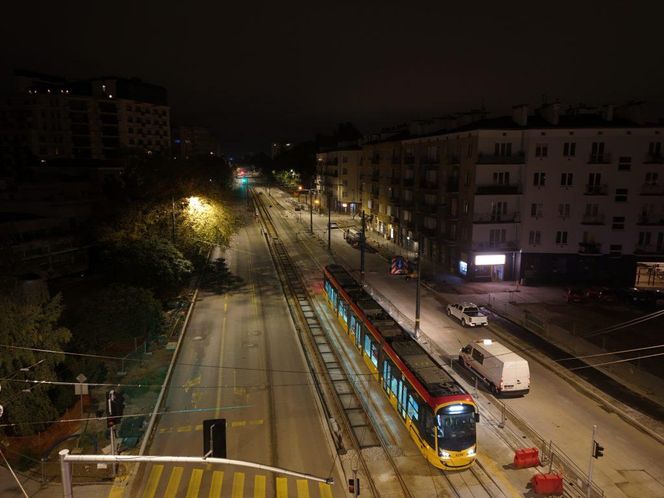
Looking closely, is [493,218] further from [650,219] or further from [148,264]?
[148,264]

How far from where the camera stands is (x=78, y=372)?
24.3 meters

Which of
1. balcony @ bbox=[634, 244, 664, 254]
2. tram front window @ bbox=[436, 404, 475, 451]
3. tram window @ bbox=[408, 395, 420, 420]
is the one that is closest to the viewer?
tram front window @ bbox=[436, 404, 475, 451]

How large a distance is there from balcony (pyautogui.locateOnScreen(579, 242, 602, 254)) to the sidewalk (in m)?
4.88

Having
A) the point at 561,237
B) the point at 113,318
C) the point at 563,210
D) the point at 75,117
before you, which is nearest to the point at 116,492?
the point at 113,318

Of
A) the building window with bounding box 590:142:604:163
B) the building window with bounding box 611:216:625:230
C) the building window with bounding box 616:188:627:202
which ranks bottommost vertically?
the building window with bounding box 611:216:625:230

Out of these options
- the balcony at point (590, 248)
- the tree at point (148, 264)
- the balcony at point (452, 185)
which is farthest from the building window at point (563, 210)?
the tree at point (148, 264)

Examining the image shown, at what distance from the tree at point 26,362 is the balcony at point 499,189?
39511 mm

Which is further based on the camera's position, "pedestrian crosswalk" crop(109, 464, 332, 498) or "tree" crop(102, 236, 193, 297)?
"tree" crop(102, 236, 193, 297)

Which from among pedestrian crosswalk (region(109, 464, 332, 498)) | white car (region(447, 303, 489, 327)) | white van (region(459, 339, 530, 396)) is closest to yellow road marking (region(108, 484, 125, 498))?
pedestrian crosswalk (region(109, 464, 332, 498))

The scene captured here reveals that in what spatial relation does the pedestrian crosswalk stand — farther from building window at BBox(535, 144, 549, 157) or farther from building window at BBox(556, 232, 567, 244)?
building window at BBox(535, 144, 549, 157)

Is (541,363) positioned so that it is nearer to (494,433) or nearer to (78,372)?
(494,433)

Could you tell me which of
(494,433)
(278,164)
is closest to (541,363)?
(494,433)

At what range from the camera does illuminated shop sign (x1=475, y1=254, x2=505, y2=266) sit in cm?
4884

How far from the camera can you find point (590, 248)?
47812mm
